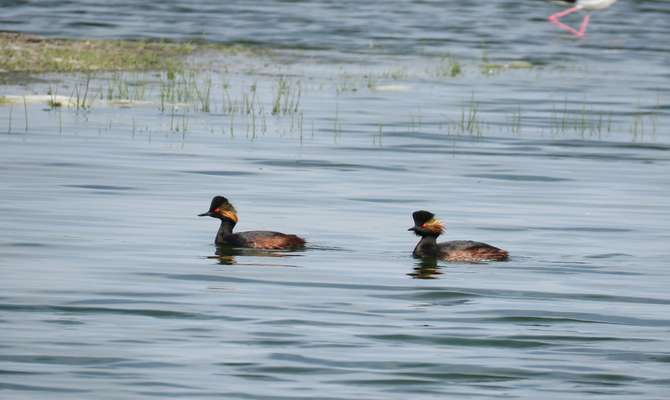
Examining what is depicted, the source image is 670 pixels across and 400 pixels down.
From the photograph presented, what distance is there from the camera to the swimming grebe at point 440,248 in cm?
1444

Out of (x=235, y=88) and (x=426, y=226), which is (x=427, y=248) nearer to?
(x=426, y=226)

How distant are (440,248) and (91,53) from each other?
62.1 feet

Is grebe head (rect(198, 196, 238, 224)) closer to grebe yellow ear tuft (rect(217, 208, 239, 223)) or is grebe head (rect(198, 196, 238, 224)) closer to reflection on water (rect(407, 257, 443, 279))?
grebe yellow ear tuft (rect(217, 208, 239, 223))

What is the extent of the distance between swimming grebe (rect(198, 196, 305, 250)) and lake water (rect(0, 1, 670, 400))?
0.12 m

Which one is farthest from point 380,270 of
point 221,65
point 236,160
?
point 221,65

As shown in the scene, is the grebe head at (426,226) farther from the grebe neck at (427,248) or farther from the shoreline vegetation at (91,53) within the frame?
the shoreline vegetation at (91,53)

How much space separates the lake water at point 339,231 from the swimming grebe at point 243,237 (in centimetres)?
12

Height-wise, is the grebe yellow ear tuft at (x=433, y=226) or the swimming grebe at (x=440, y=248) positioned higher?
the grebe yellow ear tuft at (x=433, y=226)

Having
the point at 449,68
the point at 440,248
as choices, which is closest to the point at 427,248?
the point at 440,248

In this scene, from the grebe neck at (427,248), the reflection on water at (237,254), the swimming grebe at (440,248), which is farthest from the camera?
the grebe neck at (427,248)

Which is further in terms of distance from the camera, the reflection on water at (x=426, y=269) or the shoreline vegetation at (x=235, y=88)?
the shoreline vegetation at (x=235, y=88)

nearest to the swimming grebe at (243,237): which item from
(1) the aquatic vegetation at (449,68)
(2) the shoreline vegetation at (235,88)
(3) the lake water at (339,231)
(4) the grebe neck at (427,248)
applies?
(3) the lake water at (339,231)

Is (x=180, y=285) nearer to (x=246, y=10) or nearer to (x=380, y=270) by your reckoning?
(x=380, y=270)

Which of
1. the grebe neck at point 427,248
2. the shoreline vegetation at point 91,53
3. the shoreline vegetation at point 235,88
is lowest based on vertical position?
the grebe neck at point 427,248
